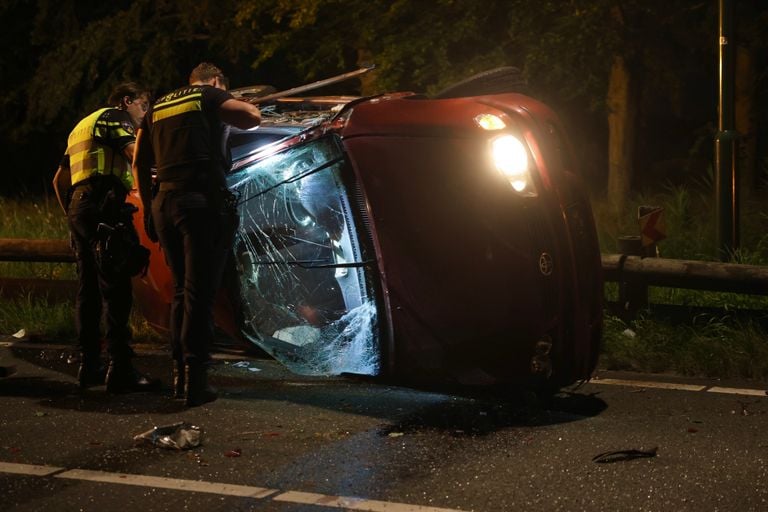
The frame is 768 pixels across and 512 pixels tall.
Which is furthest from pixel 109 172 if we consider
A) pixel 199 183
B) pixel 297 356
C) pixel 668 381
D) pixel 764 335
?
pixel 764 335

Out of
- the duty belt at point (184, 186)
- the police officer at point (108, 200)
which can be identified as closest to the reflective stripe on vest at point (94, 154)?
the police officer at point (108, 200)

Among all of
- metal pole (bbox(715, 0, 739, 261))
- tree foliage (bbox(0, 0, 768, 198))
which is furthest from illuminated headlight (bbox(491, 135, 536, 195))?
tree foliage (bbox(0, 0, 768, 198))

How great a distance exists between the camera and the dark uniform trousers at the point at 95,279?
718 centimetres

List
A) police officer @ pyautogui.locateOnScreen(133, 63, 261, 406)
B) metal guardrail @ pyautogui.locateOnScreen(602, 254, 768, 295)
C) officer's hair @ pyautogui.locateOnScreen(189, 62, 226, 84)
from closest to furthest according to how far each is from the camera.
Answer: police officer @ pyautogui.locateOnScreen(133, 63, 261, 406)
officer's hair @ pyautogui.locateOnScreen(189, 62, 226, 84)
metal guardrail @ pyautogui.locateOnScreen(602, 254, 768, 295)

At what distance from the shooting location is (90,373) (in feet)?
24.4

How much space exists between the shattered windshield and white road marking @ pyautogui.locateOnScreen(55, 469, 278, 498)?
1.47 metres

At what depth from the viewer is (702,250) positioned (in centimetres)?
1028

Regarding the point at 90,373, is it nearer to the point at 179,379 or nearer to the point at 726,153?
the point at 179,379

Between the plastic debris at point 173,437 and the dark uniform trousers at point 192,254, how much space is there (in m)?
0.74

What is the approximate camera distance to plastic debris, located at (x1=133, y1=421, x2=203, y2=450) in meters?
5.92

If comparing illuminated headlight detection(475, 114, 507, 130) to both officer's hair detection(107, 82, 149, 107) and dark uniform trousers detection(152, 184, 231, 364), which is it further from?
officer's hair detection(107, 82, 149, 107)

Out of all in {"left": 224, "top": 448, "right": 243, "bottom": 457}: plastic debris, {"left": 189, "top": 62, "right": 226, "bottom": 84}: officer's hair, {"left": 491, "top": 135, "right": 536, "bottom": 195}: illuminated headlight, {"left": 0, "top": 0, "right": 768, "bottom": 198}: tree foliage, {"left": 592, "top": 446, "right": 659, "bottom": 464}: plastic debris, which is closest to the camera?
{"left": 592, "top": 446, "right": 659, "bottom": 464}: plastic debris

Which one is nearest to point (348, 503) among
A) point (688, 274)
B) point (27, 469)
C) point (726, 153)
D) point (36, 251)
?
point (27, 469)

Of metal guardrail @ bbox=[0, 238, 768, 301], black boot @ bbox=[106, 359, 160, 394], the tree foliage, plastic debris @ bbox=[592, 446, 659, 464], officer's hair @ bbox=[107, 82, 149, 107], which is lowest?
plastic debris @ bbox=[592, 446, 659, 464]
